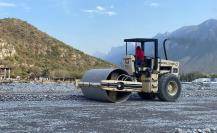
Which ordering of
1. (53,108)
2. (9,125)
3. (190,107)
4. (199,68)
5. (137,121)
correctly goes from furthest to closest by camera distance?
(199,68)
(190,107)
(53,108)
(137,121)
(9,125)

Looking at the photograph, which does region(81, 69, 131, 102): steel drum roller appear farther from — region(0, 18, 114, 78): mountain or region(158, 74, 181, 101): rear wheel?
region(0, 18, 114, 78): mountain

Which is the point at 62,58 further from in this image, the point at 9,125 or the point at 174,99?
the point at 9,125

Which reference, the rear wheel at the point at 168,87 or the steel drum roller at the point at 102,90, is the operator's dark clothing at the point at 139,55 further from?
the rear wheel at the point at 168,87

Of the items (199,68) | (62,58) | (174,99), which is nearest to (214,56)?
(199,68)

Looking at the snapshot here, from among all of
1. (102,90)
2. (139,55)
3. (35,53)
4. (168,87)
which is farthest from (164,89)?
(35,53)

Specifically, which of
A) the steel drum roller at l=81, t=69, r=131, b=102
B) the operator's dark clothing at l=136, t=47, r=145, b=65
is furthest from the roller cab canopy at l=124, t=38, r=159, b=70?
the steel drum roller at l=81, t=69, r=131, b=102

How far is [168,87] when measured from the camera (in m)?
20.2

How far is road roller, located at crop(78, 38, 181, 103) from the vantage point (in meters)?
18.7

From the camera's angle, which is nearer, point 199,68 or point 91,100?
point 91,100

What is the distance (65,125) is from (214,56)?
575 ft

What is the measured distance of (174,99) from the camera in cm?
2019

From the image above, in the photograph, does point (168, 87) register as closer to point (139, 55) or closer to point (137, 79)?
point (137, 79)

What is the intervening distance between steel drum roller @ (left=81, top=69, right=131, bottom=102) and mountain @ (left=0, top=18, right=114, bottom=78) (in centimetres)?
4625

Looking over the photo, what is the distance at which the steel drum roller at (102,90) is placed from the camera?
61.3 feet
